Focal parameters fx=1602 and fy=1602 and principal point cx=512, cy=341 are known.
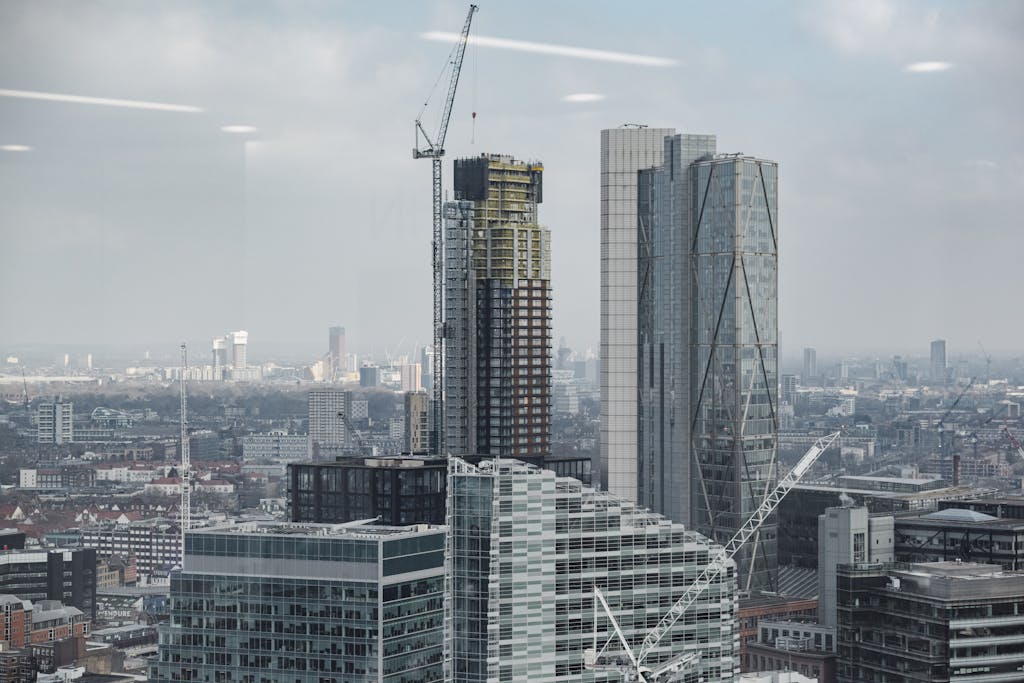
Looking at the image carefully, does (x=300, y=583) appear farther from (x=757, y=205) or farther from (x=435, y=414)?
(x=757, y=205)

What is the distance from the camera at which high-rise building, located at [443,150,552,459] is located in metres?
18.5

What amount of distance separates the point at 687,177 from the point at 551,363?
2.95m

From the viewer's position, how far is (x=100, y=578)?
1608 cm

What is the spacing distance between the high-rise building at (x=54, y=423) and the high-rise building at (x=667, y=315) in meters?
6.33

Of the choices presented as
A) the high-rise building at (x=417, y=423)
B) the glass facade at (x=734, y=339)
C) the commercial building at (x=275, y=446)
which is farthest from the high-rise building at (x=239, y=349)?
the glass facade at (x=734, y=339)

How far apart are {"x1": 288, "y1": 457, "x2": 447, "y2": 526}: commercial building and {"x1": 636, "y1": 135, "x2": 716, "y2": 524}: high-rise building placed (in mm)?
2606

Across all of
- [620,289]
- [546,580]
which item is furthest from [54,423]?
[620,289]

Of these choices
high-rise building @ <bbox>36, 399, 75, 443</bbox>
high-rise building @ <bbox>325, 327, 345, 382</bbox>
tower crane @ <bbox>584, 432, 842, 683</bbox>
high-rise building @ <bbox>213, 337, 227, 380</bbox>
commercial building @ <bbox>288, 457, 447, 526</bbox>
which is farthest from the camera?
commercial building @ <bbox>288, 457, 447, 526</bbox>

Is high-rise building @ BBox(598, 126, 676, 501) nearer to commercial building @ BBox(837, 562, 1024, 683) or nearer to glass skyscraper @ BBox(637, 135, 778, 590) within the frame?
glass skyscraper @ BBox(637, 135, 778, 590)

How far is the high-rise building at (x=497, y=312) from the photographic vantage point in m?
18.5

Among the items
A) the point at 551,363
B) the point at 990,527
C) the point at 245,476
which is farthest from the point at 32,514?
the point at 990,527

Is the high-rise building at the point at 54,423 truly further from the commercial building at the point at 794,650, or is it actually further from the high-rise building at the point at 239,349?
the commercial building at the point at 794,650

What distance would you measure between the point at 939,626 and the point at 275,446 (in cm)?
573

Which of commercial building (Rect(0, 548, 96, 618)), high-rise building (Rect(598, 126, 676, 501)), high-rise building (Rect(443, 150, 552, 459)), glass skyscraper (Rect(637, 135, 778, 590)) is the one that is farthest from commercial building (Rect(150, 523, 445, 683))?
high-rise building (Rect(443, 150, 552, 459))
